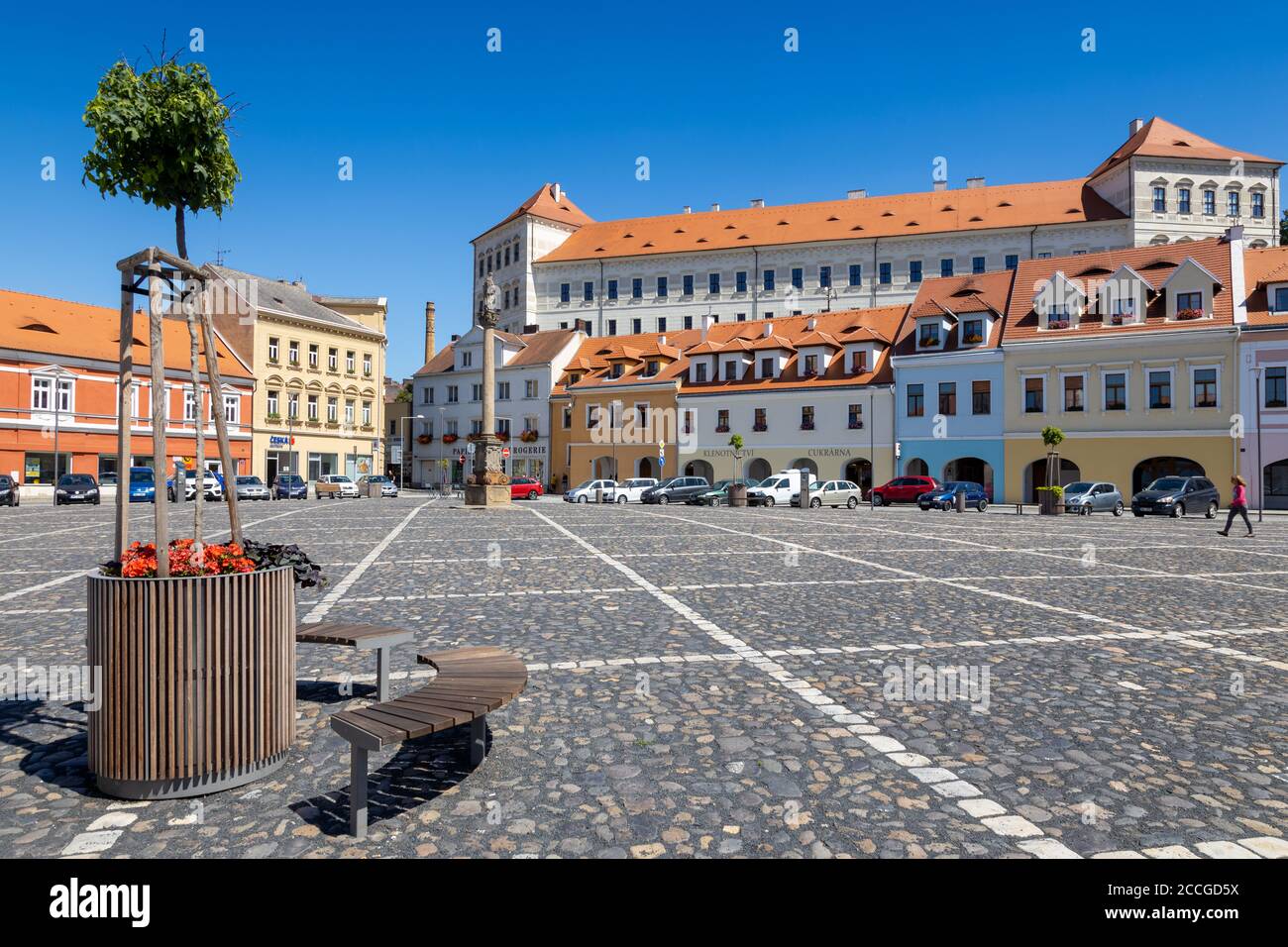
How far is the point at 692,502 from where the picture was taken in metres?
44.7

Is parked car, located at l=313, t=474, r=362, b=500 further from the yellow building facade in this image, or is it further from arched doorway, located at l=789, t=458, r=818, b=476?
arched doorway, located at l=789, t=458, r=818, b=476

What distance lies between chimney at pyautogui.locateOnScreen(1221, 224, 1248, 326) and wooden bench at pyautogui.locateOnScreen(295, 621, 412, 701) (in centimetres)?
4276

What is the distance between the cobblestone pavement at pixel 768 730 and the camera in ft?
12.4

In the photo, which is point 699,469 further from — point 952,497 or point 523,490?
point 952,497

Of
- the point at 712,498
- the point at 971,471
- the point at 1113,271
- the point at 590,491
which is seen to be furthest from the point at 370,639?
the point at 1113,271

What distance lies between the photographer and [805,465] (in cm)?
5116

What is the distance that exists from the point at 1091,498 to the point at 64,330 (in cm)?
5167

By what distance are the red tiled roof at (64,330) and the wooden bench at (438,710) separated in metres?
45.3

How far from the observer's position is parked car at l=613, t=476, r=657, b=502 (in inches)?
1876

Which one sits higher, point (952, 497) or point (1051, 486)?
point (1051, 486)

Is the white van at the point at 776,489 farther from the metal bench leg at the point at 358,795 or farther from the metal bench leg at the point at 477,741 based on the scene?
the metal bench leg at the point at 358,795
